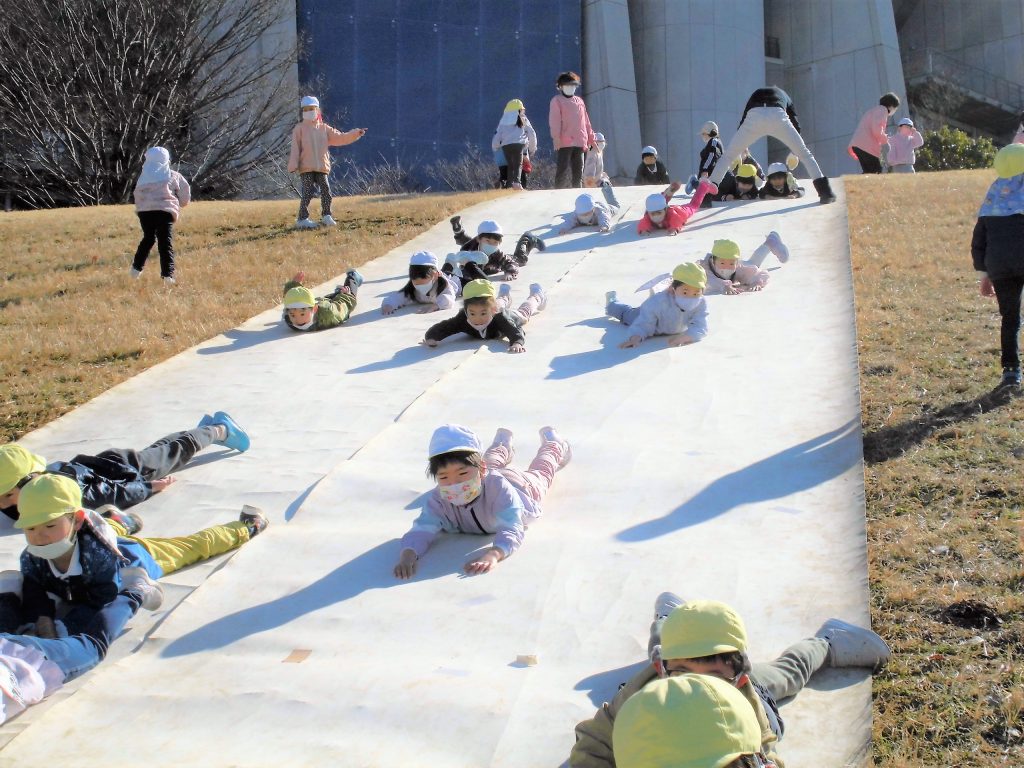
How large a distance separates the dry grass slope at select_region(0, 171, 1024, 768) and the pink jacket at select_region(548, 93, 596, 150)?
2.06m

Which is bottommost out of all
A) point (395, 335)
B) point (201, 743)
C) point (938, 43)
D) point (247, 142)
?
point (201, 743)

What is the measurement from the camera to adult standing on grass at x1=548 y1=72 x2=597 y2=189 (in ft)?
60.1

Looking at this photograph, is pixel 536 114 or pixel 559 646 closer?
pixel 559 646

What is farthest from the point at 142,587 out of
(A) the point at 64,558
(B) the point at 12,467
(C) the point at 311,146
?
(C) the point at 311,146

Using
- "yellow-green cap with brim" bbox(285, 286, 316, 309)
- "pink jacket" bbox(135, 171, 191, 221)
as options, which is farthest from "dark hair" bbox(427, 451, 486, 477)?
"pink jacket" bbox(135, 171, 191, 221)

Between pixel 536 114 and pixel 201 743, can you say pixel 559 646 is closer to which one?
pixel 201 743

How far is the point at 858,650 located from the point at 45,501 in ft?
11.7

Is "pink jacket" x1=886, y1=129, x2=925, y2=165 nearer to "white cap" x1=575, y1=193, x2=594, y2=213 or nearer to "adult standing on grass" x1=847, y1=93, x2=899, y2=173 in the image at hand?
"adult standing on grass" x1=847, y1=93, x2=899, y2=173

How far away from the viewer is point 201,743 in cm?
437

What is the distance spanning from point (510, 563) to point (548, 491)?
994 millimetres

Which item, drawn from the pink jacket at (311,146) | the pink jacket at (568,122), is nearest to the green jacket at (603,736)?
the pink jacket at (311,146)

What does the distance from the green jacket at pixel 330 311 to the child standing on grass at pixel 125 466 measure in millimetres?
3106

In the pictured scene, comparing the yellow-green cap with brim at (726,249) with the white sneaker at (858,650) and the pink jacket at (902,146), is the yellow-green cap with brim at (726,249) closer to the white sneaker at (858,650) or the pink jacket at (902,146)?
the white sneaker at (858,650)

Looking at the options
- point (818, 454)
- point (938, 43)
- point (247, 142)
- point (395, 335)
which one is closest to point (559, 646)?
point (818, 454)
